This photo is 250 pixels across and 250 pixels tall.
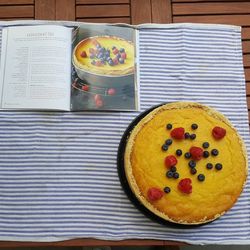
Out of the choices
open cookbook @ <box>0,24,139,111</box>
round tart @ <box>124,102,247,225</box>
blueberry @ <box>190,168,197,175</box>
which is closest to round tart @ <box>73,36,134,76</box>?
open cookbook @ <box>0,24,139,111</box>

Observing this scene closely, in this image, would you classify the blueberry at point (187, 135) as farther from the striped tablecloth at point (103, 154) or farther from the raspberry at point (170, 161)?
the striped tablecloth at point (103, 154)

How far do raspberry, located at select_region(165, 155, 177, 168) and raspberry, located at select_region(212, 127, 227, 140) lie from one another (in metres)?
0.09

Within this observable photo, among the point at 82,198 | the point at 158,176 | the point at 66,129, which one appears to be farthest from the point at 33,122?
the point at 158,176

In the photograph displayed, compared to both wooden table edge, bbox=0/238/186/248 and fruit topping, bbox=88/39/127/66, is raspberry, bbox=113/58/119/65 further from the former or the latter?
wooden table edge, bbox=0/238/186/248

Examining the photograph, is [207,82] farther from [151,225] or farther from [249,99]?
[151,225]

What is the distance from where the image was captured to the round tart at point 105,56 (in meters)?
0.80

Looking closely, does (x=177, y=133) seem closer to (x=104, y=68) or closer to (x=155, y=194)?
(x=155, y=194)

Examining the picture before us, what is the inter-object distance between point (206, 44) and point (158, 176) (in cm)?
38

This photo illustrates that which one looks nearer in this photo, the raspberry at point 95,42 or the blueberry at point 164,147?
the blueberry at point 164,147

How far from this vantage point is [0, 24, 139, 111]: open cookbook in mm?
781

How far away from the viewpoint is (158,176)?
0.64 metres

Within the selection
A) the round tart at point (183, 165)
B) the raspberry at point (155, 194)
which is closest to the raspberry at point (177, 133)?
the round tart at point (183, 165)

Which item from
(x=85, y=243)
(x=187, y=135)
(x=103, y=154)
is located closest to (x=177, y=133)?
(x=187, y=135)

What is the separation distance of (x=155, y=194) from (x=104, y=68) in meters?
0.33
